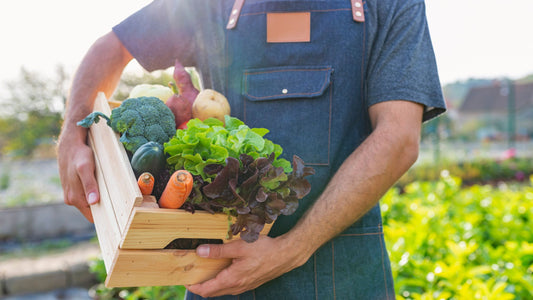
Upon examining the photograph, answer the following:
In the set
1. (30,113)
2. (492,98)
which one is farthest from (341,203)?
(492,98)

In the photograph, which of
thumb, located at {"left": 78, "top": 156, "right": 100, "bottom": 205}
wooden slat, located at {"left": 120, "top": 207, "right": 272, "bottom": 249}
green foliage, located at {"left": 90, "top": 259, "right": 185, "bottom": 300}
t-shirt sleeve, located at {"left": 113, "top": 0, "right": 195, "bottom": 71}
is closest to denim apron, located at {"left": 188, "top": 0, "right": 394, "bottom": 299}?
t-shirt sleeve, located at {"left": 113, "top": 0, "right": 195, "bottom": 71}

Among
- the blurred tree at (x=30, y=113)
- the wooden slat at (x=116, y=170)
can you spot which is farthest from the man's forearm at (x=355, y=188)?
the blurred tree at (x=30, y=113)

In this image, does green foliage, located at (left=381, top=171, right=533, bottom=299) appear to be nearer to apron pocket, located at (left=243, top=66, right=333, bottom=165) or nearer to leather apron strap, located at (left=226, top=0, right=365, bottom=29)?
apron pocket, located at (left=243, top=66, right=333, bottom=165)

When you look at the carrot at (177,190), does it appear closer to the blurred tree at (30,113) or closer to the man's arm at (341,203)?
the man's arm at (341,203)

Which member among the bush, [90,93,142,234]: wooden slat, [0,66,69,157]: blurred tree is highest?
[90,93,142,234]: wooden slat

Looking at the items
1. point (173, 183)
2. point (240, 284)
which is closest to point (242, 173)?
point (173, 183)

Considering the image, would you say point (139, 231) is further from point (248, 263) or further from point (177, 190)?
point (248, 263)

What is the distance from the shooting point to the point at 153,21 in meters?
1.72

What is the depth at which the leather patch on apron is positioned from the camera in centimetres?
156

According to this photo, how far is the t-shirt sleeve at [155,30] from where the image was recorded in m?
1.72

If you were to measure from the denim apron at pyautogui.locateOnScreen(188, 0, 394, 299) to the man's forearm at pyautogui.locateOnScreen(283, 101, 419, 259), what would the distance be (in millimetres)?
163

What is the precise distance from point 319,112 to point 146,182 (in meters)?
0.74

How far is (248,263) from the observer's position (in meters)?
1.26

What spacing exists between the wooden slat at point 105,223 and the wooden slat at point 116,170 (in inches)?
1.3
